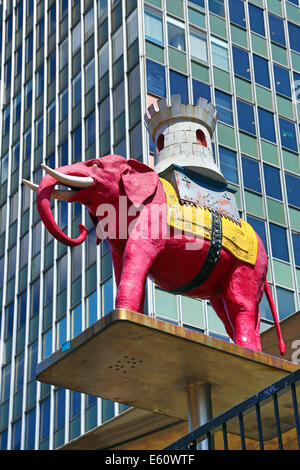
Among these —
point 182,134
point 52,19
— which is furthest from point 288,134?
point 182,134

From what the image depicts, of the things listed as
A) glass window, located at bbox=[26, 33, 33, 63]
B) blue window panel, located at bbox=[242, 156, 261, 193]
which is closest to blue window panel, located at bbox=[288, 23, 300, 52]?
blue window panel, located at bbox=[242, 156, 261, 193]

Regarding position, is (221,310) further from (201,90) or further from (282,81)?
(282,81)

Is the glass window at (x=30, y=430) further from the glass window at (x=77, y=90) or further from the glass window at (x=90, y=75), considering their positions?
the glass window at (x=90, y=75)

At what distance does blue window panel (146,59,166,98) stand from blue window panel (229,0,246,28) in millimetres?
5506

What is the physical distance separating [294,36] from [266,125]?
17.8 feet

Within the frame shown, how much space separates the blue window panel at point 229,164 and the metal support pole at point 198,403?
72.7ft

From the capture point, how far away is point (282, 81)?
36.4 m

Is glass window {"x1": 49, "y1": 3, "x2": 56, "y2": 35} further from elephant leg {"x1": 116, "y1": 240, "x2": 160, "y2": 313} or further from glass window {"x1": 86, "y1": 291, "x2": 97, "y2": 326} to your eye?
elephant leg {"x1": 116, "y1": 240, "x2": 160, "y2": 313}

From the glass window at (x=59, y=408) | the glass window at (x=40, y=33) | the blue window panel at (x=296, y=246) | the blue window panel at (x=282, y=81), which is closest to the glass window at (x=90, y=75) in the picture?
the glass window at (x=40, y=33)

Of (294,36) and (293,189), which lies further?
(294,36)

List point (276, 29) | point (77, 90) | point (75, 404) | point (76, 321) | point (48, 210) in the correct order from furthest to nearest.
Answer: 1. point (276, 29)
2. point (77, 90)
3. point (76, 321)
4. point (75, 404)
5. point (48, 210)

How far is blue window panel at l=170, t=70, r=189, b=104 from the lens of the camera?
105ft
